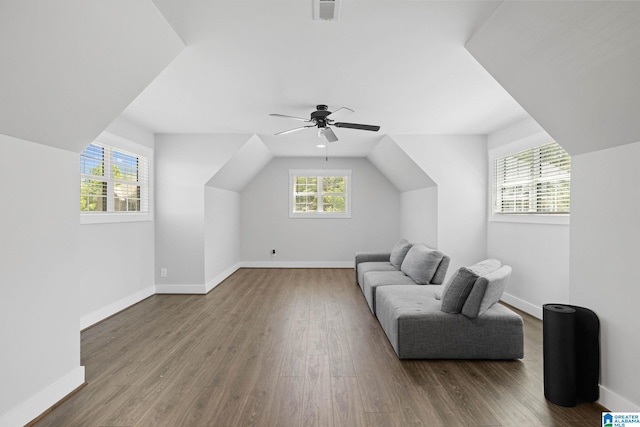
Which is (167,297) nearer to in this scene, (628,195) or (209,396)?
(209,396)

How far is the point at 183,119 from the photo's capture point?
181 inches

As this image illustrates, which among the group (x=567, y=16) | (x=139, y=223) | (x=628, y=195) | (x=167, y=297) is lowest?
(x=167, y=297)

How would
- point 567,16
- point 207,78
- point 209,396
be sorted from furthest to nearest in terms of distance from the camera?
point 207,78 → point 209,396 → point 567,16

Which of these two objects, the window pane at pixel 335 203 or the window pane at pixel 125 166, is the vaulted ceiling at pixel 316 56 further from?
the window pane at pixel 335 203

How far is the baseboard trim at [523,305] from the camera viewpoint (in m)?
4.19

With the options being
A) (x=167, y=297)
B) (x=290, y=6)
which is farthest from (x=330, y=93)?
(x=167, y=297)

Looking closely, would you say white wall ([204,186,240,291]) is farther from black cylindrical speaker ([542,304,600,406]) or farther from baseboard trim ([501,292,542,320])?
black cylindrical speaker ([542,304,600,406])

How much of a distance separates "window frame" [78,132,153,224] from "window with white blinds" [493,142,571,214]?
5.09 meters

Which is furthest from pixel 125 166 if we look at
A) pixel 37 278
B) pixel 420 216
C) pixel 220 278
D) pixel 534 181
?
pixel 534 181

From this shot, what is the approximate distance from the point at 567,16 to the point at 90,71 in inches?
107

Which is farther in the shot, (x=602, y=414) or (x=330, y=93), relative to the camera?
(x=330, y=93)

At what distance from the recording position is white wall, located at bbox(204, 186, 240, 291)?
223 inches

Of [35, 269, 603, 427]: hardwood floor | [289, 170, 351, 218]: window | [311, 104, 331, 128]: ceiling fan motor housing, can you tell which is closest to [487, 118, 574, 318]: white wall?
[35, 269, 603, 427]: hardwood floor

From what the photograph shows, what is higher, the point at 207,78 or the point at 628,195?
the point at 207,78
